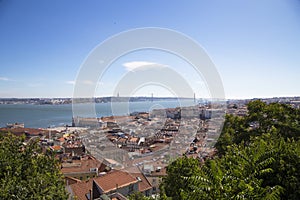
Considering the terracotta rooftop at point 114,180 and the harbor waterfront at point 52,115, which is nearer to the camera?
the terracotta rooftop at point 114,180

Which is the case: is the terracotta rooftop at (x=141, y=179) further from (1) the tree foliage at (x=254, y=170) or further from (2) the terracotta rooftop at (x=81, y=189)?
(1) the tree foliage at (x=254, y=170)

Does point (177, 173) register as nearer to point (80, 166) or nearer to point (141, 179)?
point (141, 179)

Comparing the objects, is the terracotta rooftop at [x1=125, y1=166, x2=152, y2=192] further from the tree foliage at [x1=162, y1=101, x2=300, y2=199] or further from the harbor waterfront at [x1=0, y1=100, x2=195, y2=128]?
the harbor waterfront at [x1=0, y1=100, x2=195, y2=128]

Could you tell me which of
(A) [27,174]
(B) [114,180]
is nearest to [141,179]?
(B) [114,180]

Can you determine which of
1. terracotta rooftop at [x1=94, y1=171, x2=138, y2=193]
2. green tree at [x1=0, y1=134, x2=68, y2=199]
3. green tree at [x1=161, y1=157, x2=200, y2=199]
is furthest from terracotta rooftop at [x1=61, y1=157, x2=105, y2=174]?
green tree at [x1=161, y1=157, x2=200, y2=199]

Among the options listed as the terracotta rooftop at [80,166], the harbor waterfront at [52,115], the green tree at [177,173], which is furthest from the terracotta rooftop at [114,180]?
the harbor waterfront at [52,115]

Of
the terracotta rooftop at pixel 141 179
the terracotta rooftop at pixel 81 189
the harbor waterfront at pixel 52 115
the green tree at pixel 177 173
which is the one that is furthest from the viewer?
the harbor waterfront at pixel 52 115
